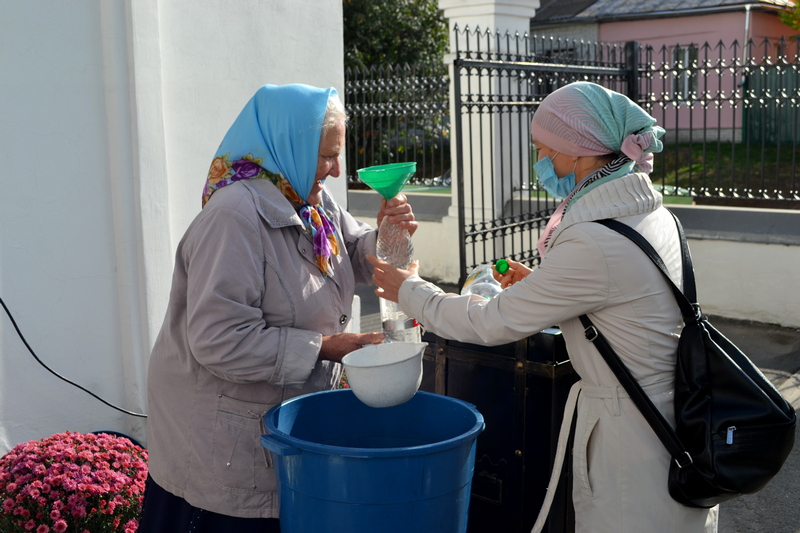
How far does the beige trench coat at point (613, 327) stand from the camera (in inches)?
84.7

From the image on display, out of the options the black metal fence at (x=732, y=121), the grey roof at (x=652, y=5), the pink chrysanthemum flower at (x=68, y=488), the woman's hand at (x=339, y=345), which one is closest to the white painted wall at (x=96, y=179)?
the pink chrysanthemum flower at (x=68, y=488)

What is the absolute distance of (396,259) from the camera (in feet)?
9.16

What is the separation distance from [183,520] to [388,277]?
0.92 meters

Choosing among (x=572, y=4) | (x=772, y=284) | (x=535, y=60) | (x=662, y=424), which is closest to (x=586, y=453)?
(x=662, y=424)

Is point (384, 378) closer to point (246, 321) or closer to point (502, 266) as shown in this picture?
point (246, 321)

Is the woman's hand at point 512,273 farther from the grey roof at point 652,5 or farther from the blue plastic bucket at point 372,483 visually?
the grey roof at point 652,5

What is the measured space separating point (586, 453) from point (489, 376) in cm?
64

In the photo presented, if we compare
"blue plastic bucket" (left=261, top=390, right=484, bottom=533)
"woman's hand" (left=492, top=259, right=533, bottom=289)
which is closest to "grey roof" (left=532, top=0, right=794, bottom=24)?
"woman's hand" (left=492, top=259, right=533, bottom=289)

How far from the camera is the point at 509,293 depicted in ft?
7.52

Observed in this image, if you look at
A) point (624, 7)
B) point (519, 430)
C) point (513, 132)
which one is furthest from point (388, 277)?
point (624, 7)

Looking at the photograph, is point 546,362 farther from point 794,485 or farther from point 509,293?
point 794,485

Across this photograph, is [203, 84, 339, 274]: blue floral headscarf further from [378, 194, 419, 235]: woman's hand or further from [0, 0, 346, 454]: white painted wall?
[0, 0, 346, 454]: white painted wall

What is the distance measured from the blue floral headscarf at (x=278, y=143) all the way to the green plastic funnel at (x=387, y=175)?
247 millimetres

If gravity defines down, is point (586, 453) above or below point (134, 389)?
above
